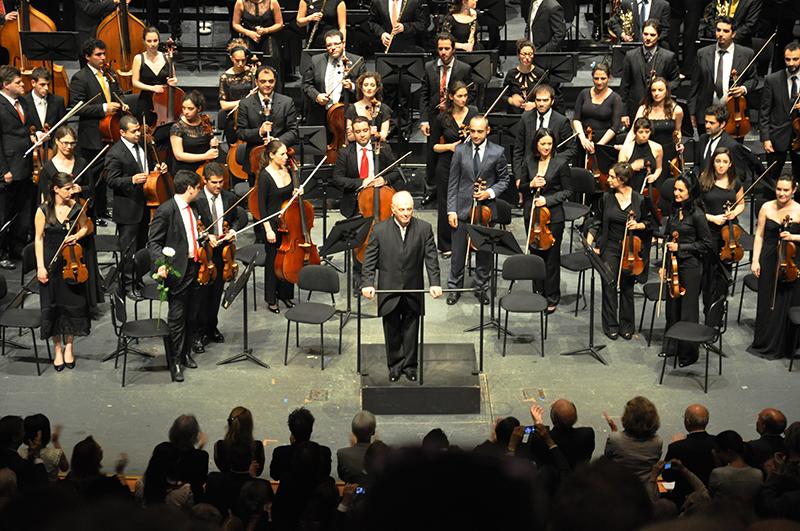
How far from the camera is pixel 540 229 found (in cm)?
984

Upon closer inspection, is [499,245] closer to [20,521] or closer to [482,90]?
[482,90]

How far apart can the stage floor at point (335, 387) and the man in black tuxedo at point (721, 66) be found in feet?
9.44

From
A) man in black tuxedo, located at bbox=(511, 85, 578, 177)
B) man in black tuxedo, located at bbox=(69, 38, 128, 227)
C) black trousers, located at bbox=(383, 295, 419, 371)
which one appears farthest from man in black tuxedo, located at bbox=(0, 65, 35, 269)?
man in black tuxedo, located at bbox=(511, 85, 578, 177)

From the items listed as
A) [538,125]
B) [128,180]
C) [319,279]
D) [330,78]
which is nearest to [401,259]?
[319,279]

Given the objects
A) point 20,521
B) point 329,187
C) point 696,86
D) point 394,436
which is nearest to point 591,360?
point 394,436

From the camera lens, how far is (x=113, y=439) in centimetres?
812

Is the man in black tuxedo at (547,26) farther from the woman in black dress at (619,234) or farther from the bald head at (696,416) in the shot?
the bald head at (696,416)

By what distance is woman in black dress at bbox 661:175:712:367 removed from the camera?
9.08 m

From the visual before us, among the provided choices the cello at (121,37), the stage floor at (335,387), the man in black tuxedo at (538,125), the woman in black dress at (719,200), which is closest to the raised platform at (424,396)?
the stage floor at (335,387)

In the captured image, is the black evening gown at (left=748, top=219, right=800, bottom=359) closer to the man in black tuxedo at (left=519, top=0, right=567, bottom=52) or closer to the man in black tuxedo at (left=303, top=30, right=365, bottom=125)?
the man in black tuxedo at (left=519, top=0, right=567, bottom=52)

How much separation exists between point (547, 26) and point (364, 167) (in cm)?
361

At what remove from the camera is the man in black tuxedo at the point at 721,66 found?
11.7 meters

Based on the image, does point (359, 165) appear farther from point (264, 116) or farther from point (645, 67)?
point (645, 67)

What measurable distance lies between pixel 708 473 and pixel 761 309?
3.61 m
